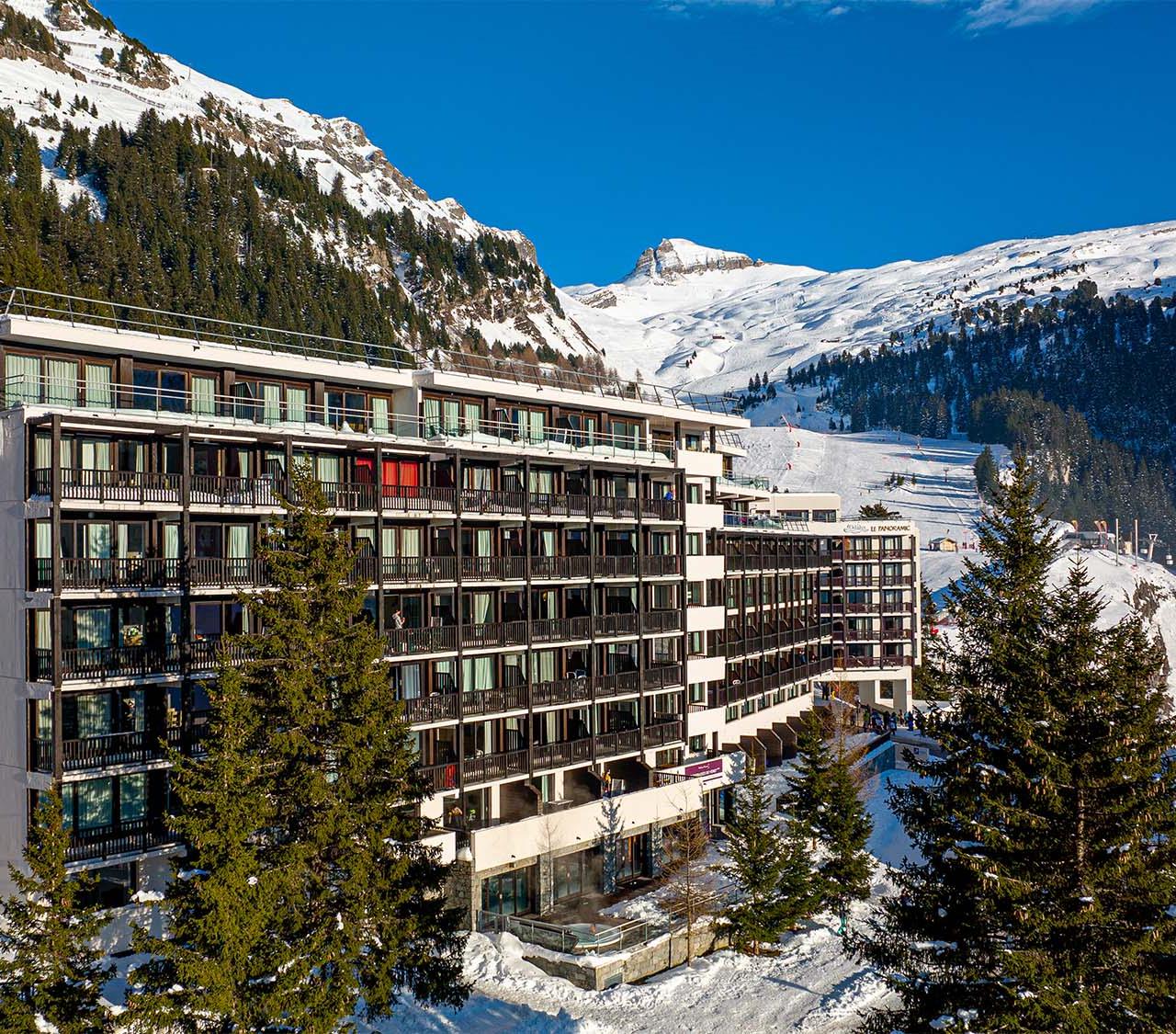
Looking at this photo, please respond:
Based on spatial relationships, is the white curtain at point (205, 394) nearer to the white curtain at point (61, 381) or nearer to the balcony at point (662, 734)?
the white curtain at point (61, 381)

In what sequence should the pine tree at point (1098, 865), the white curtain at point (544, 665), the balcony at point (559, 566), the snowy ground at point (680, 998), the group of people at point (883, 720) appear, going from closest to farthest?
the pine tree at point (1098, 865) < the snowy ground at point (680, 998) < the balcony at point (559, 566) < the white curtain at point (544, 665) < the group of people at point (883, 720)

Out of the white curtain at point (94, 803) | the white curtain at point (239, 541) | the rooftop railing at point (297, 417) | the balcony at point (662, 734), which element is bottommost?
the balcony at point (662, 734)

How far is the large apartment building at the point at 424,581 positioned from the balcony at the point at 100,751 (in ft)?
0.31

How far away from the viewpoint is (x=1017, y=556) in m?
38.0

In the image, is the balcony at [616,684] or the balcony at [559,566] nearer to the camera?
the balcony at [559,566]

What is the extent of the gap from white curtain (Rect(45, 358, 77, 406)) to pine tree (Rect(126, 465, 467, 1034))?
35.9ft

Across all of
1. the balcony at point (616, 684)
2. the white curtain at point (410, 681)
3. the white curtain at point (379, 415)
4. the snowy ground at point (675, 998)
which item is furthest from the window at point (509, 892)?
the white curtain at point (379, 415)

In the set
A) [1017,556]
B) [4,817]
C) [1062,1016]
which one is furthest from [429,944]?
[1017,556]

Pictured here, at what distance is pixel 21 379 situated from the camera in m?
41.7

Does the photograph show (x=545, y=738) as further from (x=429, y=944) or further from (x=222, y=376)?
(x=222, y=376)

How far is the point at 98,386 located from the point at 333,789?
18663 mm

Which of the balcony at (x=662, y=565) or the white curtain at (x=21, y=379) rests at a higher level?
the white curtain at (x=21, y=379)

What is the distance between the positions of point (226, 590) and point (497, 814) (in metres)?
17.1

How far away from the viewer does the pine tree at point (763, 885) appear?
154 feet
